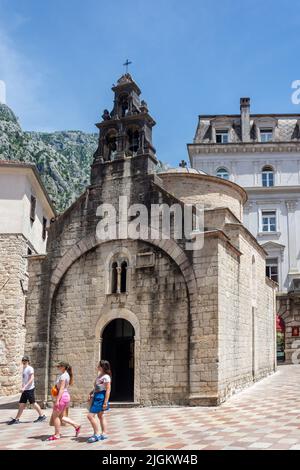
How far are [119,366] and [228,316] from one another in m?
4.31

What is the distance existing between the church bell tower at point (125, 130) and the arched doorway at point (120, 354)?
16.4 feet

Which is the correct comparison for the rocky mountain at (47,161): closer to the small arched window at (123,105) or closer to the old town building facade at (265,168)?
the old town building facade at (265,168)

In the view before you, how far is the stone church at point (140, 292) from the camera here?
1462 centimetres

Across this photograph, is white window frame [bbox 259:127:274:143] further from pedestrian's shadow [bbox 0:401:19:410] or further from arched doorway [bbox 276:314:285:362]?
pedestrian's shadow [bbox 0:401:19:410]

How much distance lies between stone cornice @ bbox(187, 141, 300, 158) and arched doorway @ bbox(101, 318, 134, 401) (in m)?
23.6

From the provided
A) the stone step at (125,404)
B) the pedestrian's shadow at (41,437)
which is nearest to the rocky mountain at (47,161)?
the stone step at (125,404)

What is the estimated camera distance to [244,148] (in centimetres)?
3828

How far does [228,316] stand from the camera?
609 inches

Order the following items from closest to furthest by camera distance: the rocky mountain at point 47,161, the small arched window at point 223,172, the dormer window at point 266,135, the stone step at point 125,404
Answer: the stone step at point 125,404 → the small arched window at point 223,172 → the dormer window at point 266,135 → the rocky mountain at point 47,161

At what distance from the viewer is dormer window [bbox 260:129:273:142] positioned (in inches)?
1549

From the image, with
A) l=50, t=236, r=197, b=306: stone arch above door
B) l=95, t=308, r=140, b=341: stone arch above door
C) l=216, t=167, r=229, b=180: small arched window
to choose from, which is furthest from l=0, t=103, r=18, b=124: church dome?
l=95, t=308, r=140, b=341: stone arch above door

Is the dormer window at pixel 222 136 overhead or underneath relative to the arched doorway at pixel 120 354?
overhead

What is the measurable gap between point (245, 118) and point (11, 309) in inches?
966

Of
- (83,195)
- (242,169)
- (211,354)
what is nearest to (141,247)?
(83,195)
